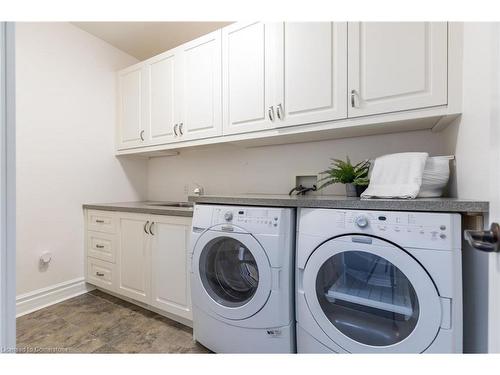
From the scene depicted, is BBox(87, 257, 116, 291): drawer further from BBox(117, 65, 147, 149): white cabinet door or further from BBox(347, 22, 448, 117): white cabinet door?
BBox(347, 22, 448, 117): white cabinet door

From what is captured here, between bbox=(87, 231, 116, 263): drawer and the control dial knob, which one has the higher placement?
the control dial knob

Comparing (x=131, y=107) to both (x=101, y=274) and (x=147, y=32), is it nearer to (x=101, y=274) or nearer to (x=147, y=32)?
(x=147, y=32)

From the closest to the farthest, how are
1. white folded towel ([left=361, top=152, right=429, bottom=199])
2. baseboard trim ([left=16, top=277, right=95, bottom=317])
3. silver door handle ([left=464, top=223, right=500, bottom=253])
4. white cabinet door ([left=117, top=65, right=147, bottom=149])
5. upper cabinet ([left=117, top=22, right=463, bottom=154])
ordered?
silver door handle ([left=464, top=223, right=500, bottom=253]) → white folded towel ([left=361, top=152, right=429, bottom=199]) → upper cabinet ([left=117, top=22, right=463, bottom=154]) → baseboard trim ([left=16, top=277, right=95, bottom=317]) → white cabinet door ([left=117, top=65, right=147, bottom=149])

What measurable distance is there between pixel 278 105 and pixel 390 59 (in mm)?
660

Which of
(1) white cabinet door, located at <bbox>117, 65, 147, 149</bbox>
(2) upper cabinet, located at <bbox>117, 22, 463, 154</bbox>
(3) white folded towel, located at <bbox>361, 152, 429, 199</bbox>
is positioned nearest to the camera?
(3) white folded towel, located at <bbox>361, 152, 429, 199</bbox>

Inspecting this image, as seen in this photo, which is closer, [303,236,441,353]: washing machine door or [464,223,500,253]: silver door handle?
[464,223,500,253]: silver door handle

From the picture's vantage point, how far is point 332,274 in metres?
1.07

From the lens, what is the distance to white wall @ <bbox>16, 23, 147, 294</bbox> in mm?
1800

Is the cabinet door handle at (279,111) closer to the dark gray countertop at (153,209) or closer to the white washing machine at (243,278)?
the white washing machine at (243,278)

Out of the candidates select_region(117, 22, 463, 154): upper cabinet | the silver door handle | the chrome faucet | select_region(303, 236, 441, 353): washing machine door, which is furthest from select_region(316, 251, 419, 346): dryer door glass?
the chrome faucet

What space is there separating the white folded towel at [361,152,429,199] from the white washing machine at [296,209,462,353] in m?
0.18

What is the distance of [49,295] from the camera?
Answer: 1.91 meters

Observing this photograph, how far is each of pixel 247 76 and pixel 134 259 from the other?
1.70 m

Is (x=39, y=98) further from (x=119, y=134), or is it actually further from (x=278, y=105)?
(x=278, y=105)
